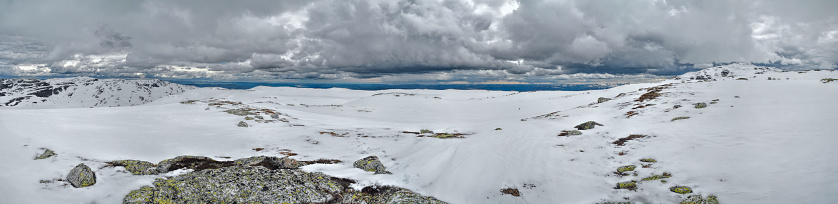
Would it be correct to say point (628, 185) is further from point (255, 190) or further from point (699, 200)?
point (255, 190)

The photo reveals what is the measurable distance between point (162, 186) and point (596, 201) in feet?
49.0

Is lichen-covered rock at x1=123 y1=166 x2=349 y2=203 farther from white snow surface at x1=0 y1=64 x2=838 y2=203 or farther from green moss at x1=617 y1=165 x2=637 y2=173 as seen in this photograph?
green moss at x1=617 y1=165 x2=637 y2=173

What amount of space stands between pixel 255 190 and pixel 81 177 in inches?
200

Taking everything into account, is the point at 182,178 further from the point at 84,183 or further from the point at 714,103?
the point at 714,103

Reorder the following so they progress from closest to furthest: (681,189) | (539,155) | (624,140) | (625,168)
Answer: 1. (681,189)
2. (625,168)
3. (539,155)
4. (624,140)

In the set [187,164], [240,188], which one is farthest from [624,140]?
[187,164]

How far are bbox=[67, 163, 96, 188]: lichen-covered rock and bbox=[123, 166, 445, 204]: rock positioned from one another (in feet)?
5.14

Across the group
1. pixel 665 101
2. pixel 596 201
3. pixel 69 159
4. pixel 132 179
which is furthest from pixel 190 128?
pixel 665 101

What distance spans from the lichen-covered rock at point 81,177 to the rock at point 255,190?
5.14 ft

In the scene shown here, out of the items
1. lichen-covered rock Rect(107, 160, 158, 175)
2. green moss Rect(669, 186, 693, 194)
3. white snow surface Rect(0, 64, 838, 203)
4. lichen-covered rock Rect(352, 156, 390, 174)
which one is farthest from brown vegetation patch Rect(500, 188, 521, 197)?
lichen-covered rock Rect(107, 160, 158, 175)

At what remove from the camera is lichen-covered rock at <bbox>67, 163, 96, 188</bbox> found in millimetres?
9539

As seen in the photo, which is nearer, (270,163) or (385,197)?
(385,197)

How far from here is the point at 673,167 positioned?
13.2m

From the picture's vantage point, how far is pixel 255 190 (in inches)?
408
